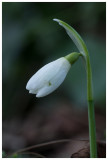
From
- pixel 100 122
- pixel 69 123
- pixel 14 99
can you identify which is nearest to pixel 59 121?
pixel 69 123

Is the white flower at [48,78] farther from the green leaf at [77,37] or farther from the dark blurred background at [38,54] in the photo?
the dark blurred background at [38,54]

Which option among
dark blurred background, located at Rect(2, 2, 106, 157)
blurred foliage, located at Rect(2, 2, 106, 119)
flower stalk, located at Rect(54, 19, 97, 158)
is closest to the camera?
flower stalk, located at Rect(54, 19, 97, 158)

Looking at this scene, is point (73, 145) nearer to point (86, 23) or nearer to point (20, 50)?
point (20, 50)

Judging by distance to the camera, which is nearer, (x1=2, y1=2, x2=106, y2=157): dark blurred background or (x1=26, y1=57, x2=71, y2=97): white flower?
(x1=26, y1=57, x2=71, y2=97): white flower

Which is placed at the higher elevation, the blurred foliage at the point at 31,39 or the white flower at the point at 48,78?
the blurred foliage at the point at 31,39

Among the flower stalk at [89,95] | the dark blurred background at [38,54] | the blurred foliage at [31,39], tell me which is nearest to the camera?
the flower stalk at [89,95]

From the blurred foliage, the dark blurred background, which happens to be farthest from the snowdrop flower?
the blurred foliage

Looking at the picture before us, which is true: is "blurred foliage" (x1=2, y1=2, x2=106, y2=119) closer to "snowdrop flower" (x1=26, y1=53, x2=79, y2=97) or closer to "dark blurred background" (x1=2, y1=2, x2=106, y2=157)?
"dark blurred background" (x1=2, y1=2, x2=106, y2=157)

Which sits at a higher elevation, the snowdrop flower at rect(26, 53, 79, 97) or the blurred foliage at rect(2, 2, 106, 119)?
the blurred foliage at rect(2, 2, 106, 119)

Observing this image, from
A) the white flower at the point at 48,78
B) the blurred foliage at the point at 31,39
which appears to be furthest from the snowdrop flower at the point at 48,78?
the blurred foliage at the point at 31,39
